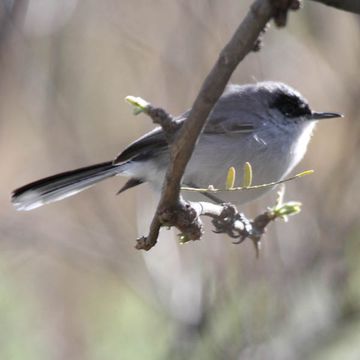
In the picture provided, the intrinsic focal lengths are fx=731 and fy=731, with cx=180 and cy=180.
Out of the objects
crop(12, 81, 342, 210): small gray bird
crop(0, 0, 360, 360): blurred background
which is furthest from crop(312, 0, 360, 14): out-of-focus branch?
crop(0, 0, 360, 360): blurred background

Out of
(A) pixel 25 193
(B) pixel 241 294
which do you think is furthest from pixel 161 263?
(A) pixel 25 193

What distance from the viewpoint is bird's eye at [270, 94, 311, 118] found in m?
4.19

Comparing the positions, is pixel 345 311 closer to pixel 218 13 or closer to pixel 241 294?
pixel 241 294

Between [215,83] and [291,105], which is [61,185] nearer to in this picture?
[291,105]

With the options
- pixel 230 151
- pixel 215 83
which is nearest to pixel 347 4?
pixel 215 83

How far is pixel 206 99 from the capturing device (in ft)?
4.75

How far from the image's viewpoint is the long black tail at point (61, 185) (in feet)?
10.7

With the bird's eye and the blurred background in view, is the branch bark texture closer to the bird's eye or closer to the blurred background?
the blurred background

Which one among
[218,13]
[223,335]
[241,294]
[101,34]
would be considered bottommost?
[223,335]

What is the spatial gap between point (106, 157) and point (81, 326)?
1241 mm

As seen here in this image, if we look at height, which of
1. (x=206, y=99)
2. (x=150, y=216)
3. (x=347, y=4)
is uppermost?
(x=347, y=4)

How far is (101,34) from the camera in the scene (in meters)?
5.47

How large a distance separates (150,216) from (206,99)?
10.5 ft

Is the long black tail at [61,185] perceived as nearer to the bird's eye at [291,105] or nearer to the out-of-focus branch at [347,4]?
the bird's eye at [291,105]
